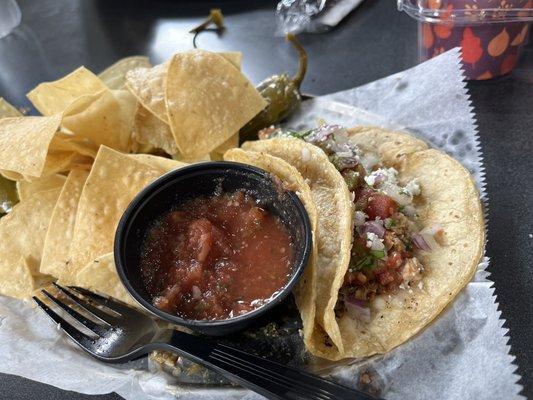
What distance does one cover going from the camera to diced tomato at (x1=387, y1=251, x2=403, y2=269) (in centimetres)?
172

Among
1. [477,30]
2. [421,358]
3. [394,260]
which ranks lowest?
[421,358]

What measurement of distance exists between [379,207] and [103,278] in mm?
959

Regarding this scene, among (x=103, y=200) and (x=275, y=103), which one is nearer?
(x=103, y=200)

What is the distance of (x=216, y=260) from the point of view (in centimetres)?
158

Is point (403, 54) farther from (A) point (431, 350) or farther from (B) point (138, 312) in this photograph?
(B) point (138, 312)

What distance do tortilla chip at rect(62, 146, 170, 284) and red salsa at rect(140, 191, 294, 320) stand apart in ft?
0.67

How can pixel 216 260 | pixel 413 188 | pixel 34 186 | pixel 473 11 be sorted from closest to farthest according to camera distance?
pixel 216 260, pixel 413 188, pixel 34 186, pixel 473 11

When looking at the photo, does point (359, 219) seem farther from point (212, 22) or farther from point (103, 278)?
point (212, 22)

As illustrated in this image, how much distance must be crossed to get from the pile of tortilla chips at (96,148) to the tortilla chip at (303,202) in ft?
0.91

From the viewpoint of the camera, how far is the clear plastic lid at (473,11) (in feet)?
7.24

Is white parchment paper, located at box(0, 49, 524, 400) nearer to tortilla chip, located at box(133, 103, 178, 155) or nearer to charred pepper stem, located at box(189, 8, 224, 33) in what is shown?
tortilla chip, located at box(133, 103, 178, 155)

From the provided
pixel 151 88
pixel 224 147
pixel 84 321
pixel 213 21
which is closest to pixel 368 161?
pixel 224 147

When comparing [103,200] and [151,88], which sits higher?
[151,88]

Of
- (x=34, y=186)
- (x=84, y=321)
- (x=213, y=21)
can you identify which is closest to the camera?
(x=84, y=321)
